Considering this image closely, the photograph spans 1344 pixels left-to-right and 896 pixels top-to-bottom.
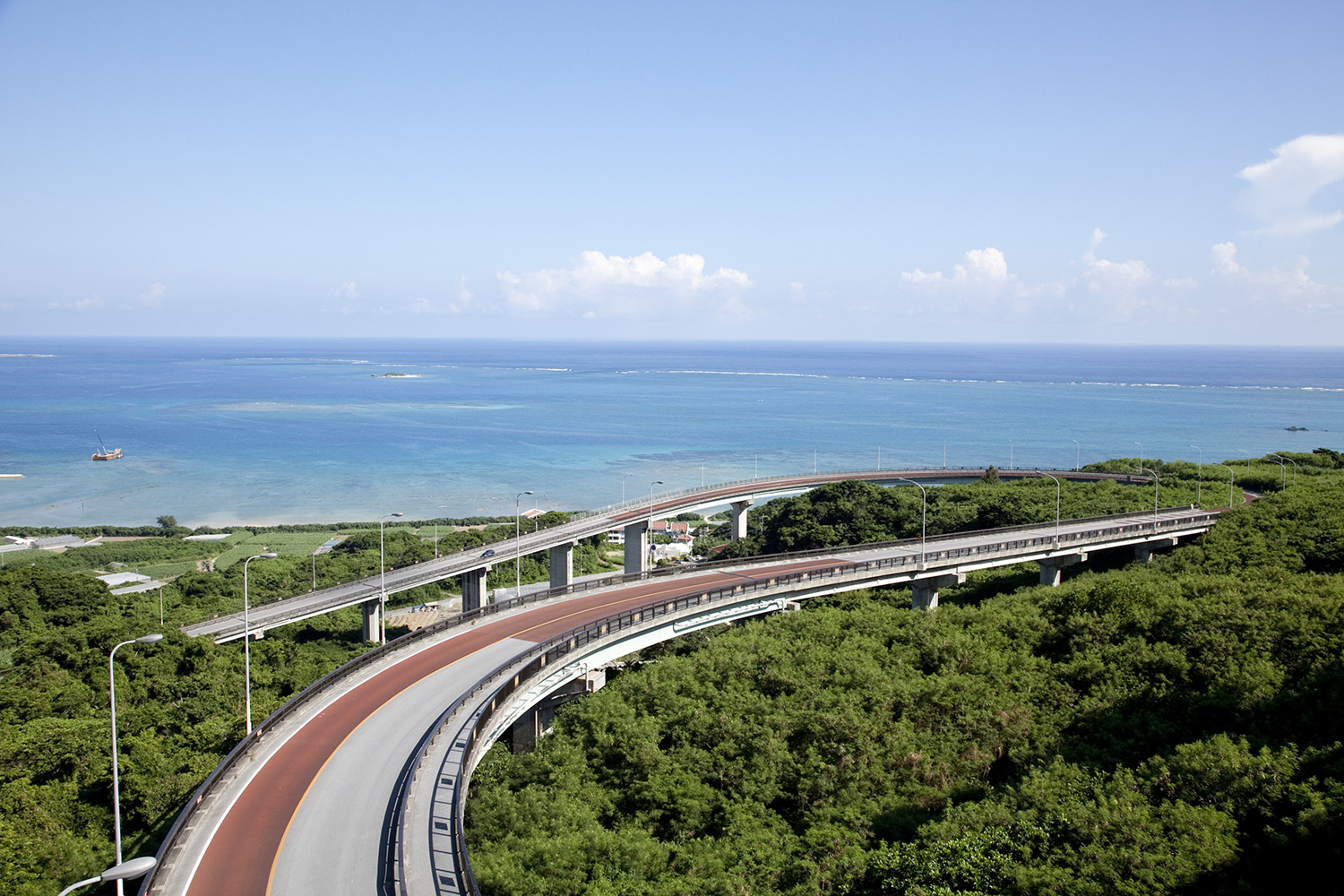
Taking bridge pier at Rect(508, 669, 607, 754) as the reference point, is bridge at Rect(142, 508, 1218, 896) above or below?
above

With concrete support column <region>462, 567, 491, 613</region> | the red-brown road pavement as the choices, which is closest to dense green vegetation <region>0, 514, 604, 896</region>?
the red-brown road pavement

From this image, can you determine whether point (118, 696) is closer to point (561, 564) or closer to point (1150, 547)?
point (561, 564)

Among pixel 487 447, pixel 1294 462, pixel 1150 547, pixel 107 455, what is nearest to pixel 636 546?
pixel 1150 547

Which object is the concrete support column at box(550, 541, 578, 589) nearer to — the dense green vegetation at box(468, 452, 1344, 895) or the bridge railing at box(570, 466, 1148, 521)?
the bridge railing at box(570, 466, 1148, 521)

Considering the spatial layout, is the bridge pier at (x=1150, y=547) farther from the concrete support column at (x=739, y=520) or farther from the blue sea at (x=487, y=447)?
the blue sea at (x=487, y=447)

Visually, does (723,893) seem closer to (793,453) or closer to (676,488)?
(676,488)

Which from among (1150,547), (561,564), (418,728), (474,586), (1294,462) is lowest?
(561,564)

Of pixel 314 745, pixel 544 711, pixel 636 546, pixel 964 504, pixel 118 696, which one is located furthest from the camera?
pixel 964 504
